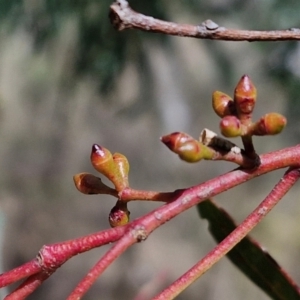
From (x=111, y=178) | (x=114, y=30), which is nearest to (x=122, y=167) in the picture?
(x=111, y=178)

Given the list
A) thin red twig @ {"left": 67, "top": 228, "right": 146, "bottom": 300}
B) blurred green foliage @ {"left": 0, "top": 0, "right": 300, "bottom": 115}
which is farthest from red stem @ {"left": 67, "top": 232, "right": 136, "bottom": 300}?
blurred green foliage @ {"left": 0, "top": 0, "right": 300, "bottom": 115}

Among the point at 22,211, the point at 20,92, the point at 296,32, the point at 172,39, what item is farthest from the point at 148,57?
the point at 296,32

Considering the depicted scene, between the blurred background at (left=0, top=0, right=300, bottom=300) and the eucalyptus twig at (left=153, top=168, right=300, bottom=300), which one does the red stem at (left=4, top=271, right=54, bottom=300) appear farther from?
the blurred background at (left=0, top=0, right=300, bottom=300)

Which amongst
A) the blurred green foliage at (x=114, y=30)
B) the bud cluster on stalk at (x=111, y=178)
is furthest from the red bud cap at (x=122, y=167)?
the blurred green foliage at (x=114, y=30)

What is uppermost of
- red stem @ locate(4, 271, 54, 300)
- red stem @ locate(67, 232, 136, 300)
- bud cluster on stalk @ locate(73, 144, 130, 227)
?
bud cluster on stalk @ locate(73, 144, 130, 227)

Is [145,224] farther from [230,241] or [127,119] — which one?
[127,119]
